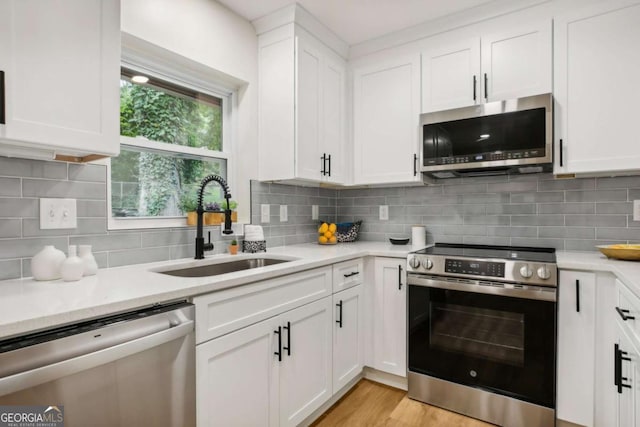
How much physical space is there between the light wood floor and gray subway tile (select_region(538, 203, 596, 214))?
138 cm

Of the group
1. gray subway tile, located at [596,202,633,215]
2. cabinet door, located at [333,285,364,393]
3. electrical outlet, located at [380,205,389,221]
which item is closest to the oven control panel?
cabinet door, located at [333,285,364,393]

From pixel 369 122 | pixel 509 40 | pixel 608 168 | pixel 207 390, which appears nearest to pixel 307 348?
pixel 207 390

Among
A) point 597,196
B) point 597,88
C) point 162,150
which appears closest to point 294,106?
point 162,150

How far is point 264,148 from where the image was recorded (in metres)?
2.43

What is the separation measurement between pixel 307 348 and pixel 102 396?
103cm

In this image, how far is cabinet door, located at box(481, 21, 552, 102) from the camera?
6.81ft

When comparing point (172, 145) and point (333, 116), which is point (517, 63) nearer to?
point (333, 116)

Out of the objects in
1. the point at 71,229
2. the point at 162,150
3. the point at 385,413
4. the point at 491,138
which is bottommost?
the point at 385,413

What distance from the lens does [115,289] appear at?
1.19m

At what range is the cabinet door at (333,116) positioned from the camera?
2.58 m

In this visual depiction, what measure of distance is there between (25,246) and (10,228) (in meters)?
0.09

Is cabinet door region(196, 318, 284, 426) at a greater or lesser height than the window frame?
lesser

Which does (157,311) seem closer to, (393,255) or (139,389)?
(139,389)

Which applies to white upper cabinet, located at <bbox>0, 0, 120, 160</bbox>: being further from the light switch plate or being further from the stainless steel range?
the stainless steel range
